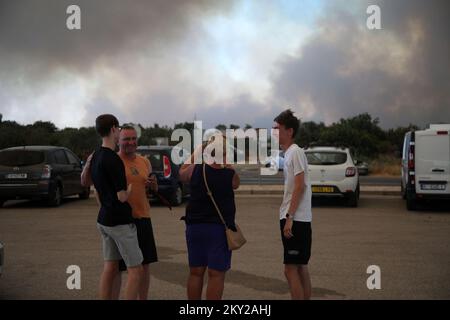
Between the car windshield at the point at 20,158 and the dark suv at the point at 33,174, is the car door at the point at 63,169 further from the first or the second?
the car windshield at the point at 20,158

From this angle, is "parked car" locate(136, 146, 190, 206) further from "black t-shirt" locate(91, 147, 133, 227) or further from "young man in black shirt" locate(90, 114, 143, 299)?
"black t-shirt" locate(91, 147, 133, 227)

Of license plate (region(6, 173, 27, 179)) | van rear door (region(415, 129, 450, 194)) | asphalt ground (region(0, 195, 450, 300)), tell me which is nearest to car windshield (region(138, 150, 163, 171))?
asphalt ground (region(0, 195, 450, 300))

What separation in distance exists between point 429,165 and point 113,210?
400 inches

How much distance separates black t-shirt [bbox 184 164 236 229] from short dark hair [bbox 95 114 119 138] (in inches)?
32.6

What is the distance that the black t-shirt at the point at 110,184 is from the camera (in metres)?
4.22

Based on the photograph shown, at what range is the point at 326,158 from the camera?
13852mm

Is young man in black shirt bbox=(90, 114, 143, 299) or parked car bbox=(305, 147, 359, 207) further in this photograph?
parked car bbox=(305, 147, 359, 207)

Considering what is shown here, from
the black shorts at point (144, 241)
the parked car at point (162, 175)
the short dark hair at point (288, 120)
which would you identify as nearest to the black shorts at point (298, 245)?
the short dark hair at point (288, 120)

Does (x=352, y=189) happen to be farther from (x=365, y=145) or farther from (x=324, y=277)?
(x=365, y=145)

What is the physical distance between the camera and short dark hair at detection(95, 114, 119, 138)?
440 centimetres

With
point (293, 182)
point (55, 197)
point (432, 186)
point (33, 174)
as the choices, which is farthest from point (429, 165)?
point (33, 174)

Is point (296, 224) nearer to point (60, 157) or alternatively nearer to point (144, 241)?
point (144, 241)
